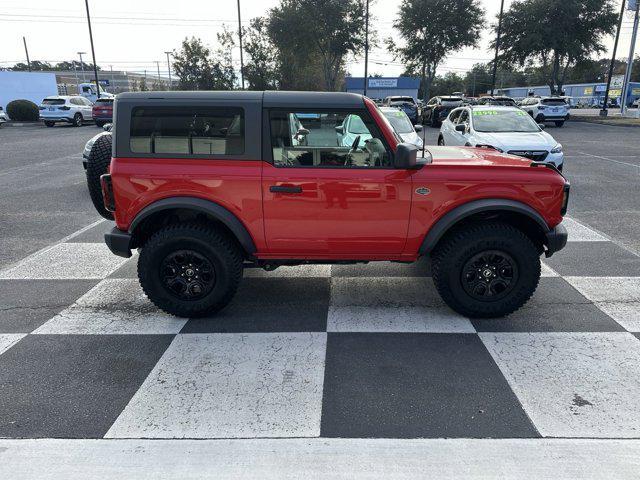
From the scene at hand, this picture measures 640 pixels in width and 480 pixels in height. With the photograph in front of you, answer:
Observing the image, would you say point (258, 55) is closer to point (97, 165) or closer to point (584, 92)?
point (97, 165)

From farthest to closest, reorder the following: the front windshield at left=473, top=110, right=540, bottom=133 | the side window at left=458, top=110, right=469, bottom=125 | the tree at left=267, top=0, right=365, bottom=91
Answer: the tree at left=267, top=0, right=365, bottom=91 → the side window at left=458, top=110, right=469, bottom=125 → the front windshield at left=473, top=110, right=540, bottom=133

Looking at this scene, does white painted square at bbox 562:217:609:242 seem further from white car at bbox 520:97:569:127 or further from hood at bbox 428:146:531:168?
white car at bbox 520:97:569:127

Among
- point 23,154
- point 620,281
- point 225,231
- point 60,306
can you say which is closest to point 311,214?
point 225,231

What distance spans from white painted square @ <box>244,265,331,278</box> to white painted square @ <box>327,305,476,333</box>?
869 mm

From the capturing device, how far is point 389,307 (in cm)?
431

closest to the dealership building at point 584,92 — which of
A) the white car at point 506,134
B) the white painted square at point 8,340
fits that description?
the white car at point 506,134

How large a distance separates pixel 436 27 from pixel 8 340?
4285cm

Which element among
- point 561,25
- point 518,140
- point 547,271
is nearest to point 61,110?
point 518,140

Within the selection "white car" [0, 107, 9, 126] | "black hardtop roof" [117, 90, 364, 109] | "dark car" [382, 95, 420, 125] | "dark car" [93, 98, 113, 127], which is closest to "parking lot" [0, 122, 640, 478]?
"black hardtop roof" [117, 90, 364, 109]

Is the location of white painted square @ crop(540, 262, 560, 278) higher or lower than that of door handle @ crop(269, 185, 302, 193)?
lower

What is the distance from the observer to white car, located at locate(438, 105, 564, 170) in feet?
30.1

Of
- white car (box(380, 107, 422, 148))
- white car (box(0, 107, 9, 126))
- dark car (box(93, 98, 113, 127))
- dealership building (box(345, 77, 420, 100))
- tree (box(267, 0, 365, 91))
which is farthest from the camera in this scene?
dealership building (box(345, 77, 420, 100))

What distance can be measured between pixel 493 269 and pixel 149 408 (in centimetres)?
285

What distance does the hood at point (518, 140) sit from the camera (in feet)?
Answer: 30.2
